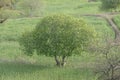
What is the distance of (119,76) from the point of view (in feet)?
92.6

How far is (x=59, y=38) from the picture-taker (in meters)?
32.9

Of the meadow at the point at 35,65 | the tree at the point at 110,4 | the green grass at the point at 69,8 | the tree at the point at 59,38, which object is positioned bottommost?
the green grass at the point at 69,8

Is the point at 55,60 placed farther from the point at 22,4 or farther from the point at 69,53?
the point at 22,4

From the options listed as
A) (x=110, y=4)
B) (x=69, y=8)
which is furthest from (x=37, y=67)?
(x=69, y=8)

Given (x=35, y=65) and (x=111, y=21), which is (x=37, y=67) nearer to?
(x=35, y=65)

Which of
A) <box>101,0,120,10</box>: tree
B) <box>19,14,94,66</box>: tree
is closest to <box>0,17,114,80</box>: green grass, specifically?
<box>19,14,94,66</box>: tree

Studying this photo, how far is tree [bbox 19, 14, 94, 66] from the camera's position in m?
32.8

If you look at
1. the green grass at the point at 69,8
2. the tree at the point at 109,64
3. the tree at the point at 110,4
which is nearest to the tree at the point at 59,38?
the tree at the point at 109,64

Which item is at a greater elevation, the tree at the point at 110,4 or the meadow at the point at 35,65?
the meadow at the point at 35,65

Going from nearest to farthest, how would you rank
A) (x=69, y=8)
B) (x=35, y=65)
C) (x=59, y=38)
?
(x=59, y=38), (x=35, y=65), (x=69, y=8)

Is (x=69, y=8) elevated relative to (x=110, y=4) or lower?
lower

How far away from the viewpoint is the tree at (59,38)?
1293 inches

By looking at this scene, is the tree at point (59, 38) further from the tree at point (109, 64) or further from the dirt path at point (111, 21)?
the dirt path at point (111, 21)

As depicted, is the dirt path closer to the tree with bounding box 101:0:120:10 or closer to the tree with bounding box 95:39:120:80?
the tree with bounding box 101:0:120:10
